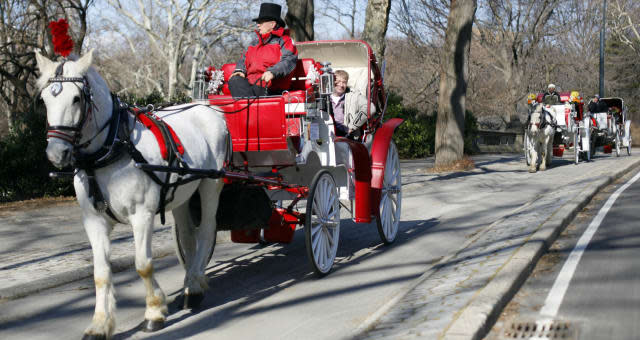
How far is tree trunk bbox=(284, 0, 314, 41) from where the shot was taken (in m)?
14.7

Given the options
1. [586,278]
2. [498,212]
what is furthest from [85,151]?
[498,212]

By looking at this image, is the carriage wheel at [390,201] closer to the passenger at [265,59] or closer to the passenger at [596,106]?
the passenger at [265,59]

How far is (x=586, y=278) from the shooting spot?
6.80 meters

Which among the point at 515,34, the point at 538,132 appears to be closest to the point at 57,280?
the point at 538,132

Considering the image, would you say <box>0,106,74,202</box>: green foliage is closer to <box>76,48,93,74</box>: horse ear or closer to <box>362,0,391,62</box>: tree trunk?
<box>362,0,391,62</box>: tree trunk

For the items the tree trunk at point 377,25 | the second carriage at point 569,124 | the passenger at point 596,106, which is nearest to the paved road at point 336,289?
the tree trunk at point 377,25

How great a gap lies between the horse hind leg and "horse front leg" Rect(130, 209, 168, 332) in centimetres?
68

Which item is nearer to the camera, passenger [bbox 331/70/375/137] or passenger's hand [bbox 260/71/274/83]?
passenger's hand [bbox 260/71/274/83]

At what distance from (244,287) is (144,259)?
5.82 feet

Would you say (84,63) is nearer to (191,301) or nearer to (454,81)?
(191,301)

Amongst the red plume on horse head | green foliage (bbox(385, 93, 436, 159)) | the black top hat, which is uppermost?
the black top hat

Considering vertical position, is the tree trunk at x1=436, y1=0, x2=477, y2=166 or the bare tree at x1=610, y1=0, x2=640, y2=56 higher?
the bare tree at x1=610, y1=0, x2=640, y2=56

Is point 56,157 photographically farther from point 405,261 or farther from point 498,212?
point 498,212

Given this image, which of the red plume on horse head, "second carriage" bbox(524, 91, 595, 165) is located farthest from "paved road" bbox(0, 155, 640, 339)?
"second carriage" bbox(524, 91, 595, 165)
